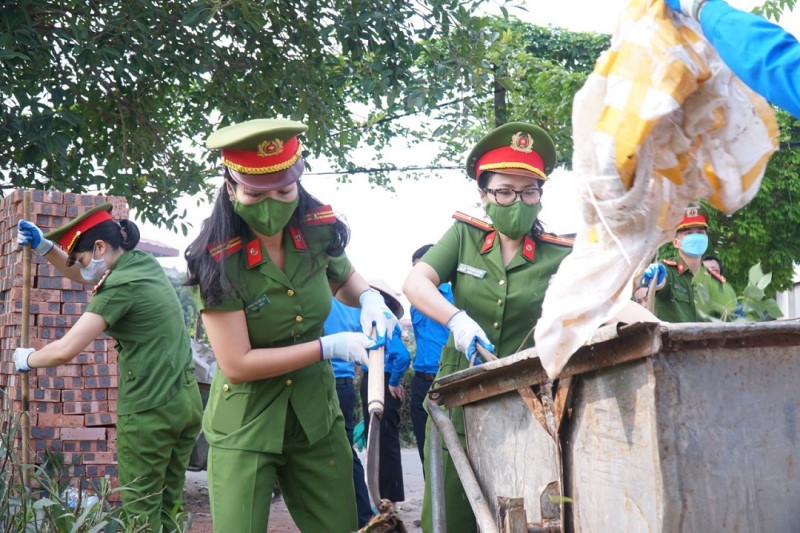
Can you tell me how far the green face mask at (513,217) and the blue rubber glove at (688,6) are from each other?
75.1 inches

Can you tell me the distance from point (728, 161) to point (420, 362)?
445 cm

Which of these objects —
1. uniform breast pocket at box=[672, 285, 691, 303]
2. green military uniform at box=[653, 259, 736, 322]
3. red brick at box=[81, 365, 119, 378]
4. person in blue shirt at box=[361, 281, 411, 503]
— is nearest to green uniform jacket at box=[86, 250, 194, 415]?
red brick at box=[81, 365, 119, 378]

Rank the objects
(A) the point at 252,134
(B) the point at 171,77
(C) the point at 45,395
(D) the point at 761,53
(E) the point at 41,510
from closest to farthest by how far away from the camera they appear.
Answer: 1. (D) the point at 761,53
2. (A) the point at 252,134
3. (E) the point at 41,510
4. (C) the point at 45,395
5. (B) the point at 171,77

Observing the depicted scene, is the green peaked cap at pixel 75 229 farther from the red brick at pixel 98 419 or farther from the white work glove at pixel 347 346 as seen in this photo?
the white work glove at pixel 347 346

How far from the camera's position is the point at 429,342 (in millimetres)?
6531

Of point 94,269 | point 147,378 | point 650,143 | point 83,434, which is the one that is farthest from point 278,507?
point 650,143

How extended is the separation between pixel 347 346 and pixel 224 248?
55 centimetres

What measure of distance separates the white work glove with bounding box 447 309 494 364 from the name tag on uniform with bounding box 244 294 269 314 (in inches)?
30.2

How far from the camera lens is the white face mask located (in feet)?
18.4

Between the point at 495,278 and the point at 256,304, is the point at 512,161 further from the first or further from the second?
the point at 256,304

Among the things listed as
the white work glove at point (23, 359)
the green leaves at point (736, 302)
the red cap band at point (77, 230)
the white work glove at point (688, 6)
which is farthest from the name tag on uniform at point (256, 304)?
the white work glove at point (23, 359)

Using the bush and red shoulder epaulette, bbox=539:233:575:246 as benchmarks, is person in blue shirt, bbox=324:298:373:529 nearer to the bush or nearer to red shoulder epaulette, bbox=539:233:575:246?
red shoulder epaulette, bbox=539:233:575:246

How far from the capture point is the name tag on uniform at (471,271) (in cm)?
412

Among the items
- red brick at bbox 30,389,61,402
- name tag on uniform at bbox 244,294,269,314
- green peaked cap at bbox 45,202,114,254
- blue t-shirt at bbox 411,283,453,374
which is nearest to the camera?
name tag on uniform at bbox 244,294,269,314
